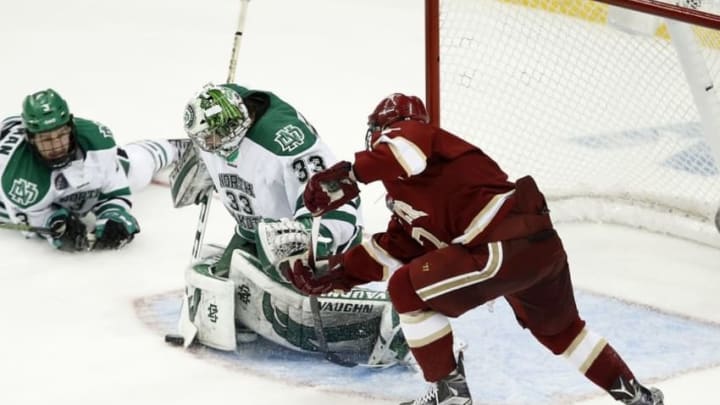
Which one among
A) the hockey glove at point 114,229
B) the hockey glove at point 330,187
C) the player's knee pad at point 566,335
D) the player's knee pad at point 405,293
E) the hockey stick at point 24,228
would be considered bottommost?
the hockey stick at point 24,228

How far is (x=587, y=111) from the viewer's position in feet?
14.8

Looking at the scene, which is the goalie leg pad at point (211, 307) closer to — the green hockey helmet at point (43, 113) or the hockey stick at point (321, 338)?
the hockey stick at point (321, 338)

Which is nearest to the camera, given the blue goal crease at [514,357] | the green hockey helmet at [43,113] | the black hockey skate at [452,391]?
the black hockey skate at [452,391]

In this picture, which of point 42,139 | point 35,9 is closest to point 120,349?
point 42,139

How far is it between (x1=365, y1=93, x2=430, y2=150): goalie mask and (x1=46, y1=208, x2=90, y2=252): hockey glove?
162 centimetres

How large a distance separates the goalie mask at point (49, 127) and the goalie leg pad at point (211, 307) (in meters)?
0.92

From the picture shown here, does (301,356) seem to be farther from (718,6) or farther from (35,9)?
(35,9)

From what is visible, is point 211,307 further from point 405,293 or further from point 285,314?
point 405,293

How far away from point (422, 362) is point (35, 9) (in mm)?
4648

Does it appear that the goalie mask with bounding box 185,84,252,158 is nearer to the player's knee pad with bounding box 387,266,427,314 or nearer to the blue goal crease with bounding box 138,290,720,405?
the blue goal crease with bounding box 138,290,720,405

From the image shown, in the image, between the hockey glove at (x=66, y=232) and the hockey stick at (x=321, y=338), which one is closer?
the hockey stick at (x=321, y=338)

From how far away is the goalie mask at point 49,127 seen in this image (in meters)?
4.06

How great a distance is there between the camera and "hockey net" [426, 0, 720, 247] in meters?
4.28

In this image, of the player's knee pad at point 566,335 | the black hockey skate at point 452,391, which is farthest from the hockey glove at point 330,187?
the player's knee pad at point 566,335
